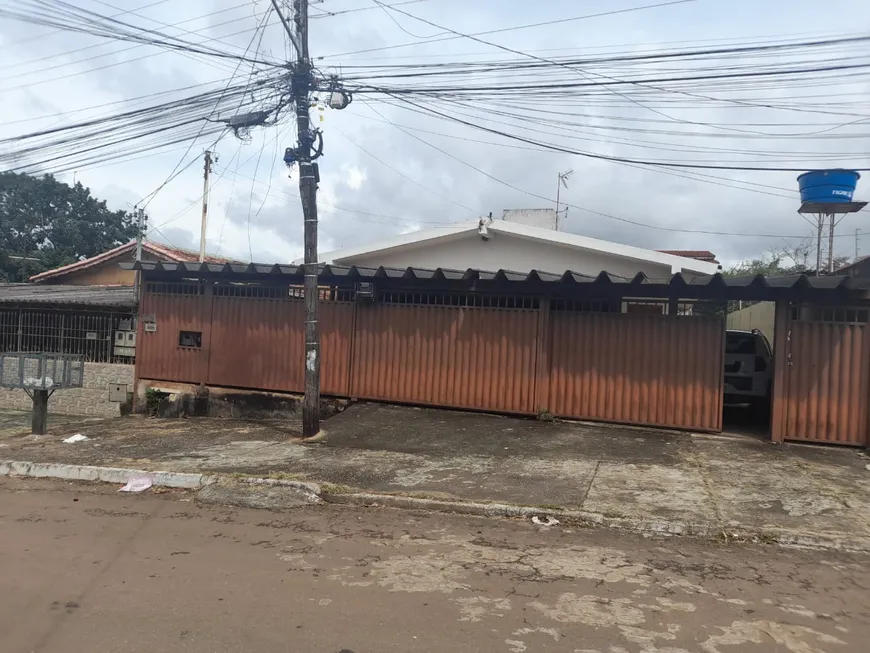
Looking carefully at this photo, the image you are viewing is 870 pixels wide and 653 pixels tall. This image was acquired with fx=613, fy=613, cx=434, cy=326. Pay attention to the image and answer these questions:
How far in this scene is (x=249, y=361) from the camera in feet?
37.3

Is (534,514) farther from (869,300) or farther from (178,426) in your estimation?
(178,426)

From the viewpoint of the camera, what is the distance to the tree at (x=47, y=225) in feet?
96.6

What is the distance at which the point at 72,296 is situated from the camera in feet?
47.5

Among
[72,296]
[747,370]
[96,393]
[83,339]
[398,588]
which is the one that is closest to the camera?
[398,588]

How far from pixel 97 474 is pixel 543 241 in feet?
31.4

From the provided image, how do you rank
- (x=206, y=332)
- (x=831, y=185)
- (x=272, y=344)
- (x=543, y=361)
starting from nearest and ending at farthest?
(x=543, y=361) < (x=831, y=185) < (x=272, y=344) < (x=206, y=332)

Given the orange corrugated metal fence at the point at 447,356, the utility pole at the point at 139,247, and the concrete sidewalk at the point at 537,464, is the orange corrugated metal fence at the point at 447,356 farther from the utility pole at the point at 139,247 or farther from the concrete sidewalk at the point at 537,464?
the utility pole at the point at 139,247

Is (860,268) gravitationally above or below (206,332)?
above

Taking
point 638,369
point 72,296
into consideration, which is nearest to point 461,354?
point 638,369

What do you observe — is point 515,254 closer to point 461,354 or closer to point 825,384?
point 461,354

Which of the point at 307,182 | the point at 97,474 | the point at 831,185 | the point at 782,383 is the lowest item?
the point at 97,474

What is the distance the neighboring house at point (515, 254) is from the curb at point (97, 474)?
8.17 meters

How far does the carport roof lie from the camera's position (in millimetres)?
8211

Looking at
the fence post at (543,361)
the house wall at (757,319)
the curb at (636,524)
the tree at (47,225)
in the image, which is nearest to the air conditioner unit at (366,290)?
the fence post at (543,361)
